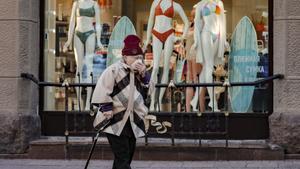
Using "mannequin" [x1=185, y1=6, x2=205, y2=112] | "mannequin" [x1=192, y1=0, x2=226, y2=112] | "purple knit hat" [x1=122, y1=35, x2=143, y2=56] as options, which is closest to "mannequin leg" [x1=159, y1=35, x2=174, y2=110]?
"mannequin" [x1=185, y1=6, x2=205, y2=112]

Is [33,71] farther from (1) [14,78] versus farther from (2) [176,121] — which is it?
(2) [176,121]

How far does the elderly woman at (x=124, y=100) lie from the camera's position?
7.35 meters

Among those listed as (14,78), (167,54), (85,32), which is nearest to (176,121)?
(167,54)

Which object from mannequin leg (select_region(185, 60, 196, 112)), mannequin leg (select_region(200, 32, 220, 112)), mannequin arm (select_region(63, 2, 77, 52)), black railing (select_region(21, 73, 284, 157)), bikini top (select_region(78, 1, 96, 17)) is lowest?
black railing (select_region(21, 73, 284, 157))

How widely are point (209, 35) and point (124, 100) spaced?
4538mm

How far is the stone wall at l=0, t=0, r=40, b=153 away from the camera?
36.0 ft

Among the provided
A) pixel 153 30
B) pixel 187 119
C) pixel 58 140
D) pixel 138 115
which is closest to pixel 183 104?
pixel 187 119

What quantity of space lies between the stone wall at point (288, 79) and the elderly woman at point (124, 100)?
365 centimetres

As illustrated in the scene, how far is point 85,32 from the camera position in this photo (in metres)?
12.0

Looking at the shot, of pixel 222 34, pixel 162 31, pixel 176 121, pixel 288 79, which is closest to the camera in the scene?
pixel 288 79

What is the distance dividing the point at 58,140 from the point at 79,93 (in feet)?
3.20

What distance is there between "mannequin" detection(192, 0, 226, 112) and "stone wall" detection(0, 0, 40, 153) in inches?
114

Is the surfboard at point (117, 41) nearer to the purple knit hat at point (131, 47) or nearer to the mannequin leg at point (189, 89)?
the mannequin leg at point (189, 89)

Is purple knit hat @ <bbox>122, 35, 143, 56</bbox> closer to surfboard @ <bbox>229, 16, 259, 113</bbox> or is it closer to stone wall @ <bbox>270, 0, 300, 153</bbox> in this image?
stone wall @ <bbox>270, 0, 300, 153</bbox>
